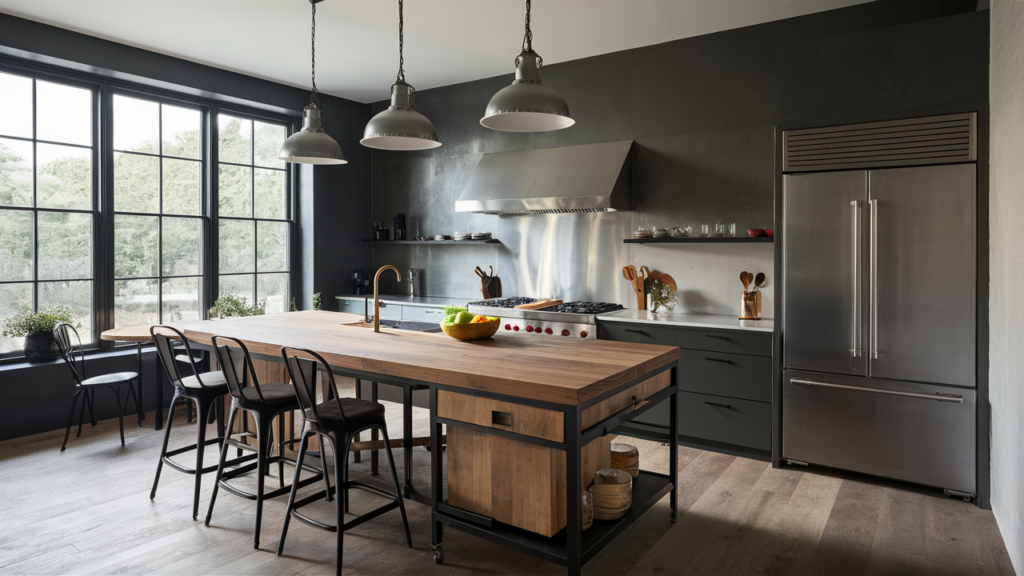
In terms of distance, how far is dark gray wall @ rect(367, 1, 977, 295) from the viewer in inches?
180

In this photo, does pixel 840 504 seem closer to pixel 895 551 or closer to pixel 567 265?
pixel 895 551

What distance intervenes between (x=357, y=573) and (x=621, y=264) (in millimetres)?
3418

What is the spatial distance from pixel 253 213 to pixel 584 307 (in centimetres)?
351

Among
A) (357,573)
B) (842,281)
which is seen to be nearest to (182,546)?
(357,573)

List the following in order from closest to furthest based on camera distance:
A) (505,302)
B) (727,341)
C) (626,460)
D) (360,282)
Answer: (626,460) < (727,341) < (505,302) < (360,282)

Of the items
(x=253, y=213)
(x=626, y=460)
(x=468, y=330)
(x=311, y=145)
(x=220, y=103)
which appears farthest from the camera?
(x=253, y=213)

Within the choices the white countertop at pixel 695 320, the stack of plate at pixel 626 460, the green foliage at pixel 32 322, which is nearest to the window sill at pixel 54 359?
the green foliage at pixel 32 322

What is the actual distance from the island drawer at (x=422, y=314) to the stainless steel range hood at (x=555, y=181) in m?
0.98

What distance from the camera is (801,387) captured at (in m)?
3.85

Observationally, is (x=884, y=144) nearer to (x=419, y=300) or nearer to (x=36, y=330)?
(x=419, y=300)

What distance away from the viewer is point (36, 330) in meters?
4.65

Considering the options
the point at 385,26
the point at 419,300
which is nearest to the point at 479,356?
the point at 385,26

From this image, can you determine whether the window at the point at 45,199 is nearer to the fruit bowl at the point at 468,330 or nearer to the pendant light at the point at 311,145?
the pendant light at the point at 311,145

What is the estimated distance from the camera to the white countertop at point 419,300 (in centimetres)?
597
